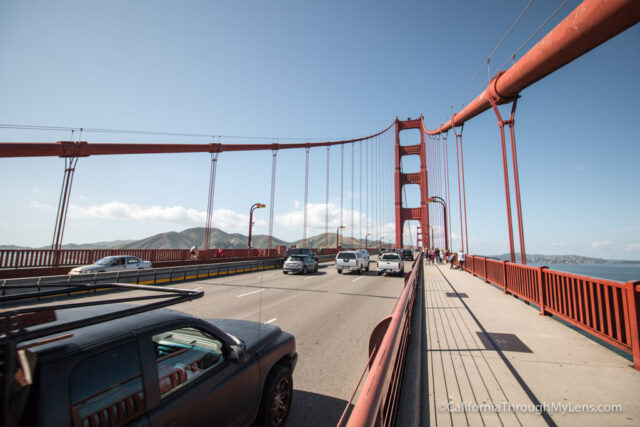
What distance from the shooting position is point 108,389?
70.4 inches

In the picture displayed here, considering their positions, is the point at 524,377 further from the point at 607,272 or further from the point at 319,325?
the point at 607,272

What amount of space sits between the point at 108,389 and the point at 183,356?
2.40 feet

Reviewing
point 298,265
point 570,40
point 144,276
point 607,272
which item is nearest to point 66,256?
point 144,276

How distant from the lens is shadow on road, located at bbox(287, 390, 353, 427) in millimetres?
3299

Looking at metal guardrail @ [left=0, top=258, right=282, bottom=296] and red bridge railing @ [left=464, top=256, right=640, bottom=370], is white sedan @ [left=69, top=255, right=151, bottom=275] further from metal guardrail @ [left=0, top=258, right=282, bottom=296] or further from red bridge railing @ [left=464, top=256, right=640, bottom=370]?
red bridge railing @ [left=464, top=256, right=640, bottom=370]

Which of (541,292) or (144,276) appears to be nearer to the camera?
(541,292)

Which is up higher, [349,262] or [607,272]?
[349,262]

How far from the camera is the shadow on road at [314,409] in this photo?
10.8 feet

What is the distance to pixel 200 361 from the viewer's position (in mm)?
2521

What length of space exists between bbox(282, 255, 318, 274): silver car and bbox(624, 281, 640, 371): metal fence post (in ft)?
55.6

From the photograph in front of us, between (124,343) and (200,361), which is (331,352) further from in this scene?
(124,343)

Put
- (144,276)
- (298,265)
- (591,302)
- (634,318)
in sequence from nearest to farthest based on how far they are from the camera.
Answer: (634,318), (591,302), (144,276), (298,265)

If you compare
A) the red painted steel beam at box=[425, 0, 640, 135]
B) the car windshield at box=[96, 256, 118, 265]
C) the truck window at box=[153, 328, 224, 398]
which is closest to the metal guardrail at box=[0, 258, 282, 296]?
the car windshield at box=[96, 256, 118, 265]

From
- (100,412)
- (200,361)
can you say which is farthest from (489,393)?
(100,412)
